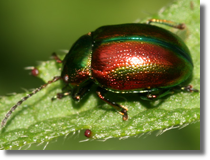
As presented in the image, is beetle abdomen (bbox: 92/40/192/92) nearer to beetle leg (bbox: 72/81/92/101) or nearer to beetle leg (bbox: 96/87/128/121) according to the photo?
beetle leg (bbox: 96/87/128/121)

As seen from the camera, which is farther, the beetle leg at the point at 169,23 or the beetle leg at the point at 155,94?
the beetle leg at the point at 169,23

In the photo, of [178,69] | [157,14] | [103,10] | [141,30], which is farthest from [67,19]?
[178,69]

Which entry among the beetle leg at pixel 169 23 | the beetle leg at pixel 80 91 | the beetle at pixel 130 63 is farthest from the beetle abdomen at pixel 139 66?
the beetle leg at pixel 169 23

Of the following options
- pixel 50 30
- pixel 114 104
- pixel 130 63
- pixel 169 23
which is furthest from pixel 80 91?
pixel 50 30

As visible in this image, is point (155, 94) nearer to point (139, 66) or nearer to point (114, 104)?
point (139, 66)

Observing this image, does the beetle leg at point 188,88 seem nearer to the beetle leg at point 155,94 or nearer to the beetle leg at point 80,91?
the beetle leg at point 155,94

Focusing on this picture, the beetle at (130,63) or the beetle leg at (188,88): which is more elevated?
the beetle at (130,63)

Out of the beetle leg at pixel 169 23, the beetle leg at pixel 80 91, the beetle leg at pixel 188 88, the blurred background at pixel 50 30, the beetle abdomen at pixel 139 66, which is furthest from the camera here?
the blurred background at pixel 50 30


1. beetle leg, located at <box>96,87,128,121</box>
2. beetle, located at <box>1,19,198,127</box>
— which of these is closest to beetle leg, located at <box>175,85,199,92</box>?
beetle, located at <box>1,19,198,127</box>
